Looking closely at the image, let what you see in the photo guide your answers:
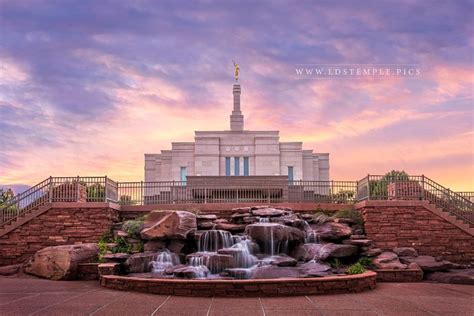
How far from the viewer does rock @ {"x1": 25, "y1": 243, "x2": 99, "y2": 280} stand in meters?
13.9

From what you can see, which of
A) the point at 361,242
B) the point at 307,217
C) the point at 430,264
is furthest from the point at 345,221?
the point at 430,264

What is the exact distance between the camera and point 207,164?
46.6m

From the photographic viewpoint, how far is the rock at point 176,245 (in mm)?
15344

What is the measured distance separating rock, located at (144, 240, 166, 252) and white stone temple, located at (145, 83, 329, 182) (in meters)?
30.8

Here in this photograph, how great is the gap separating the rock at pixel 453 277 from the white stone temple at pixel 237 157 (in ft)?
105

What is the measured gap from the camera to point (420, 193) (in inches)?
711

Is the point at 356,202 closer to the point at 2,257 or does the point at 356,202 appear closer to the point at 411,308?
the point at 411,308

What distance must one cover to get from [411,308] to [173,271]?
604 cm

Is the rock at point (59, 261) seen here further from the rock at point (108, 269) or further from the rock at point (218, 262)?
the rock at point (218, 262)

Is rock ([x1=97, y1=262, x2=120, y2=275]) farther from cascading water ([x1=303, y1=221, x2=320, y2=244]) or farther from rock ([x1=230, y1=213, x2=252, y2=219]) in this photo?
cascading water ([x1=303, y1=221, x2=320, y2=244])

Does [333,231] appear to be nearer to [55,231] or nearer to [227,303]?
[227,303]

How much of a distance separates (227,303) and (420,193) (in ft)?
36.3

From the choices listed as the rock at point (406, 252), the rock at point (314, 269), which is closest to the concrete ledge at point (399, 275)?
the rock at point (314, 269)

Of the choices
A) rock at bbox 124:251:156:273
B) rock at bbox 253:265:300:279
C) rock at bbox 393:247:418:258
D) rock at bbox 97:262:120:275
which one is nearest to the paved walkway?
rock at bbox 97:262:120:275
